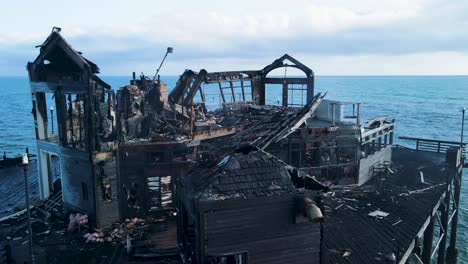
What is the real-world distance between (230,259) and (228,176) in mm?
3500

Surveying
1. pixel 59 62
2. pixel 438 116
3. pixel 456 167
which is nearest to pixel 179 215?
pixel 59 62

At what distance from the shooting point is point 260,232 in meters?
14.3

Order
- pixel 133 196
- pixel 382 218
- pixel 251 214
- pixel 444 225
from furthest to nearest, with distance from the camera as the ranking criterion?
pixel 444 225 → pixel 133 196 → pixel 382 218 → pixel 251 214

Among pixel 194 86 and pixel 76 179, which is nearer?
pixel 76 179

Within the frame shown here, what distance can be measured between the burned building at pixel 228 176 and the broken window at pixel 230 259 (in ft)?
0.17

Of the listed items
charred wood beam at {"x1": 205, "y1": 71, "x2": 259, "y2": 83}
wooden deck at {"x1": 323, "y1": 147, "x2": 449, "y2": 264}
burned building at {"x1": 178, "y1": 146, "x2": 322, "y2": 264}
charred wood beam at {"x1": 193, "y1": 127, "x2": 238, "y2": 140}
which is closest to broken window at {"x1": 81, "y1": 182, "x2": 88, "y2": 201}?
charred wood beam at {"x1": 193, "y1": 127, "x2": 238, "y2": 140}

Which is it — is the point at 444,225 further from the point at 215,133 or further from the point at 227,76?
the point at 227,76

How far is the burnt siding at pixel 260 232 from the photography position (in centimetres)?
1388

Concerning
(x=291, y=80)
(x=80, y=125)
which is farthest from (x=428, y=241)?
(x=80, y=125)

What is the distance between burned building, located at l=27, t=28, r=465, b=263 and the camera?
1428 centimetres

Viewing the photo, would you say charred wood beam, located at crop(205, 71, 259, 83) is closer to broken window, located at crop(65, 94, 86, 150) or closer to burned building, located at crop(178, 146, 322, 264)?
broken window, located at crop(65, 94, 86, 150)

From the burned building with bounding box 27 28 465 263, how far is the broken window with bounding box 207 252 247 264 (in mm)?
53

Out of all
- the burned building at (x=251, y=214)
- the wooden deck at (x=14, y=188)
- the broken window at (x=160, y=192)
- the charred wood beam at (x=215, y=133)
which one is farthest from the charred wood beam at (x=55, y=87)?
the burned building at (x=251, y=214)

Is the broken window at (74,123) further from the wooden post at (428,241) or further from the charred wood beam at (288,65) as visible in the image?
the wooden post at (428,241)
